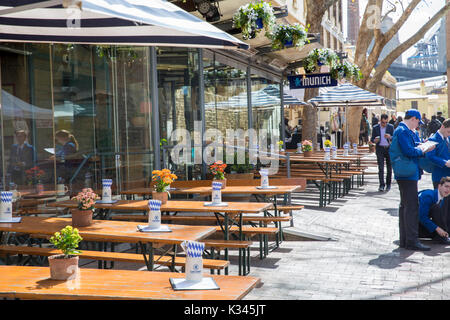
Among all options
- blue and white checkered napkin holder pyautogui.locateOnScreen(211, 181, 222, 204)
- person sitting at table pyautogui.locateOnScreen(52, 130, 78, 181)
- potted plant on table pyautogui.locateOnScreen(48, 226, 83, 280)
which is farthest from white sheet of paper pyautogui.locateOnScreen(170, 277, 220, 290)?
person sitting at table pyautogui.locateOnScreen(52, 130, 78, 181)

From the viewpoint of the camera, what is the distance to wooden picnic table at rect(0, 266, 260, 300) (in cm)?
326

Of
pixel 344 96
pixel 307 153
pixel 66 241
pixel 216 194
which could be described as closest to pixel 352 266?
pixel 216 194

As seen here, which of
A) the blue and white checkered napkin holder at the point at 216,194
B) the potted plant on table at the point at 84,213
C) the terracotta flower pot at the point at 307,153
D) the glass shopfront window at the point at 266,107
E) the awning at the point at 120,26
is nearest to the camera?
the awning at the point at 120,26

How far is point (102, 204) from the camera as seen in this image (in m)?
7.04

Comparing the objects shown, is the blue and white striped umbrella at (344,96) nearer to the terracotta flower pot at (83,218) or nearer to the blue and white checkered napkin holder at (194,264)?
the terracotta flower pot at (83,218)

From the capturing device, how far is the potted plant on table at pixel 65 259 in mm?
3652

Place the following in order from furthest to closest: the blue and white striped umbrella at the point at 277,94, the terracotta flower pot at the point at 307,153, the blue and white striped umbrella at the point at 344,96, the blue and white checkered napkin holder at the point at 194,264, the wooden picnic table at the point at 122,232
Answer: the blue and white striped umbrella at the point at 344,96
the blue and white striped umbrella at the point at 277,94
the terracotta flower pot at the point at 307,153
the wooden picnic table at the point at 122,232
the blue and white checkered napkin holder at the point at 194,264

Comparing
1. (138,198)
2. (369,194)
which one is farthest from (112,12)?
(369,194)

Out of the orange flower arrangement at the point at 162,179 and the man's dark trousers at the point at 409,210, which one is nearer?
the orange flower arrangement at the point at 162,179

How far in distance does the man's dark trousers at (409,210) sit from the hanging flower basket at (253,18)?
3.75m

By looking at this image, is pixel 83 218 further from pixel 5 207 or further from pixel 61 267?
pixel 61 267

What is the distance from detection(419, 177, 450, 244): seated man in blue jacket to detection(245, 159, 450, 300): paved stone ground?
18 centimetres

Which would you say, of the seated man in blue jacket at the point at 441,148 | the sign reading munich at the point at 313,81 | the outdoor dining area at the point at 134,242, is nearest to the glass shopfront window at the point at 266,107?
the sign reading munich at the point at 313,81

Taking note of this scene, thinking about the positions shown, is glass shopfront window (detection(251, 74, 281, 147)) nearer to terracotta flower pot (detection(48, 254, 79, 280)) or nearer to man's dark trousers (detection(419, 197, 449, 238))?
man's dark trousers (detection(419, 197, 449, 238))
